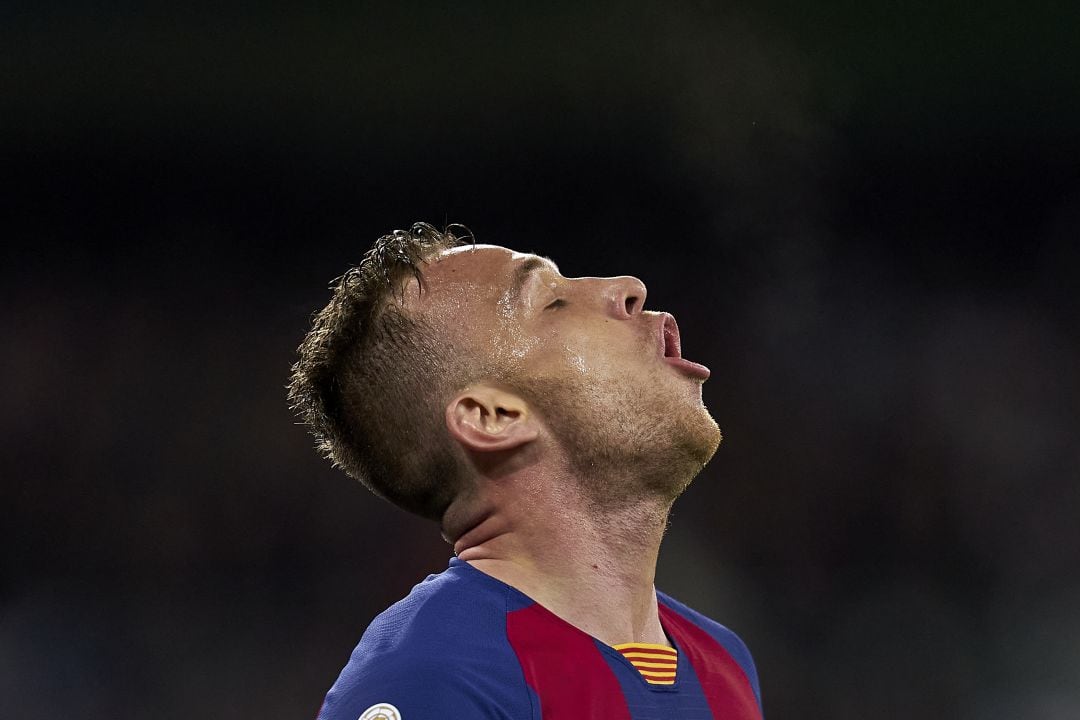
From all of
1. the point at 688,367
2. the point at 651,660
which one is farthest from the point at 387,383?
the point at 651,660

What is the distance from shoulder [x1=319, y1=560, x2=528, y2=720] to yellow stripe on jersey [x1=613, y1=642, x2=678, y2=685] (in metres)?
0.24

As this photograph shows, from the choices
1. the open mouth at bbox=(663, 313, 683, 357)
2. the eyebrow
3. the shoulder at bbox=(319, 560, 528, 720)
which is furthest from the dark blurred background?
the shoulder at bbox=(319, 560, 528, 720)

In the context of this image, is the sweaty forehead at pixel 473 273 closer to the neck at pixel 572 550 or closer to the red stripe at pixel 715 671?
the neck at pixel 572 550

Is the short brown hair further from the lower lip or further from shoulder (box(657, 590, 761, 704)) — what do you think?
shoulder (box(657, 590, 761, 704))

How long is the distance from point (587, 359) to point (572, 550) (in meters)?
0.35

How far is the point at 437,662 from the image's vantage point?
5.10ft

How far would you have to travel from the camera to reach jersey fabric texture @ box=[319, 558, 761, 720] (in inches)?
59.7

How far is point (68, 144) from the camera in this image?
16.0ft

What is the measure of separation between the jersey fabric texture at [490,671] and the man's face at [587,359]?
0.30 metres

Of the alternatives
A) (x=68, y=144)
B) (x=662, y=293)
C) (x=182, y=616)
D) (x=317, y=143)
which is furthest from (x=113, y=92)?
(x=662, y=293)

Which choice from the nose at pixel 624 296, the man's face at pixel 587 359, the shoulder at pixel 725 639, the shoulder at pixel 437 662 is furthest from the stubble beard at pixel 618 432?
the shoulder at pixel 725 639

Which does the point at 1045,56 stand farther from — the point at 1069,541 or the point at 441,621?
the point at 441,621

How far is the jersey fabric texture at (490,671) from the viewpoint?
1517 mm

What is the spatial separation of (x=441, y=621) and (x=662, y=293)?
11.6 feet
